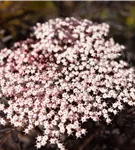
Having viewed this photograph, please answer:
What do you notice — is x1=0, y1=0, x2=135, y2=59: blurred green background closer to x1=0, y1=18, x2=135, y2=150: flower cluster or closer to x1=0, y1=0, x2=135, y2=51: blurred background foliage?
x1=0, y1=0, x2=135, y2=51: blurred background foliage

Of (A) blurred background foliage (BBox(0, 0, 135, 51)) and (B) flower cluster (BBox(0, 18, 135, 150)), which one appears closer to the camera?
(B) flower cluster (BBox(0, 18, 135, 150))

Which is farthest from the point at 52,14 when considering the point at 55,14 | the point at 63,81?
the point at 63,81

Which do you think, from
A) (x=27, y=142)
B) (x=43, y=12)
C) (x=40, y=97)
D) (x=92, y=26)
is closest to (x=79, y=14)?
(x=43, y=12)

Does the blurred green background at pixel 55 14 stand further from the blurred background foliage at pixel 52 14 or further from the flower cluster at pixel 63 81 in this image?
the flower cluster at pixel 63 81

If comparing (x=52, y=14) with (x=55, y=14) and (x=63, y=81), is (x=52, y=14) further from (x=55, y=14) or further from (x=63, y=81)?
(x=63, y=81)

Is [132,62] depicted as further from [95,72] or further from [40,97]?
[40,97]

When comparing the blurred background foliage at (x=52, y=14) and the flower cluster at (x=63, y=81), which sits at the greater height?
the blurred background foliage at (x=52, y=14)

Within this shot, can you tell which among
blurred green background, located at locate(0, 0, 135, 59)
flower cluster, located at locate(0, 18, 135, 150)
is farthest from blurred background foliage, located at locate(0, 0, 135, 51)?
flower cluster, located at locate(0, 18, 135, 150)

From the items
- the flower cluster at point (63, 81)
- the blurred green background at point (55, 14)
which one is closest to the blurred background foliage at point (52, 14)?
the blurred green background at point (55, 14)
